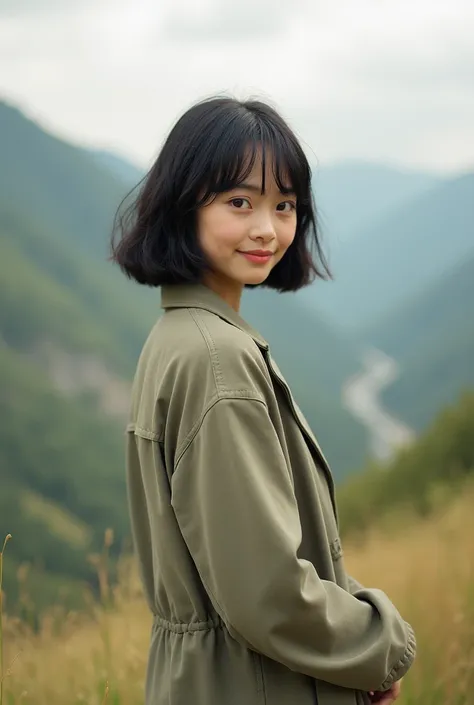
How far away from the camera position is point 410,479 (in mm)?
20391

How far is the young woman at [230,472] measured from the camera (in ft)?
4.31

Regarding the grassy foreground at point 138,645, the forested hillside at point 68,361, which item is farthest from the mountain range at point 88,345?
the grassy foreground at point 138,645

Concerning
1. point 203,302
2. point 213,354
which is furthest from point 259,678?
point 203,302

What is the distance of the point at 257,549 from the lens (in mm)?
1304

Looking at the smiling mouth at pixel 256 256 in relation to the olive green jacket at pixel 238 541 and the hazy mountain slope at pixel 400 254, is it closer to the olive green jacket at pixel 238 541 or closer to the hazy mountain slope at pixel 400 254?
the olive green jacket at pixel 238 541

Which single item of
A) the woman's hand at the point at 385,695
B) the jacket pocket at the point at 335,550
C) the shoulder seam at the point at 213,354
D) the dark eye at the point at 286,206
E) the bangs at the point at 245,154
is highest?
the bangs at the point at 245,154

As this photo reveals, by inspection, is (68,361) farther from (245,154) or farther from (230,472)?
(230,472)

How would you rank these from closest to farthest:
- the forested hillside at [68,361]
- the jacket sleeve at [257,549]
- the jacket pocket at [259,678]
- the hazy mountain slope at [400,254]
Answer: the jacket sleeve at [257,549], the jacket pocket at [259,678], the forested hillside at [68,361], the hazy mountain slope at [400,254]

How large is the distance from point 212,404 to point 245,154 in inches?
18.8

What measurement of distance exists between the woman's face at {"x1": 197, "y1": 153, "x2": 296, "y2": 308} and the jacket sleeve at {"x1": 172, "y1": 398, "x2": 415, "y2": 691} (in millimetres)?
350

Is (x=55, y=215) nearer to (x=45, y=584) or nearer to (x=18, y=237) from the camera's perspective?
(x=18, y=237)

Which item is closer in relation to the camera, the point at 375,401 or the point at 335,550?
the point at 335,550

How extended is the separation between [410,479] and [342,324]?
387 ft

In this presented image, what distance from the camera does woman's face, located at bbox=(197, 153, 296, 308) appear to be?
1.56 m
